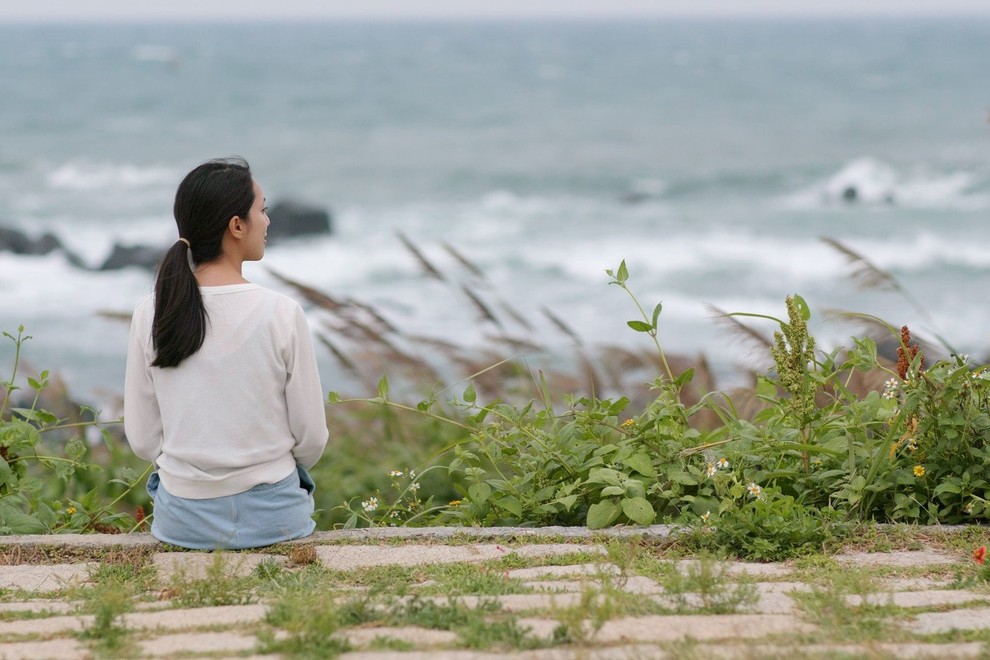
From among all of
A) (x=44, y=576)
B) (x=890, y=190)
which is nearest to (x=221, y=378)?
(x=44, y=576)

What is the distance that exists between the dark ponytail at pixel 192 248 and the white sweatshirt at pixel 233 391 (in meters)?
0.05

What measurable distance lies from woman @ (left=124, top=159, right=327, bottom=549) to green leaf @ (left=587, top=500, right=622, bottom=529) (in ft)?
2.56

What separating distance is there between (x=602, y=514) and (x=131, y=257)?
14.0m

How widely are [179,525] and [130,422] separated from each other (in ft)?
1.04

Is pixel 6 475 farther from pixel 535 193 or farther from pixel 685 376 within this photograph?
pixel 535 193

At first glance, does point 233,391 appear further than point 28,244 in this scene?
No

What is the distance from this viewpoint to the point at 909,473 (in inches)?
129

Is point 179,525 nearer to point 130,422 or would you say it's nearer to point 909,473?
point 130,422

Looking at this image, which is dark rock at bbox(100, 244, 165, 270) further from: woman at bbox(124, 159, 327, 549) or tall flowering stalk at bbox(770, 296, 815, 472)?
tall flowering stalk at bbox(770, 296, 815, 472)

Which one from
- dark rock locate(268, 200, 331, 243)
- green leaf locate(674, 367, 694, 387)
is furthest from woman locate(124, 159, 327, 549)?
dark rock locate(268, 200, 331, 243)

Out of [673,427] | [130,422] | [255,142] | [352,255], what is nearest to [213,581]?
[130,422]

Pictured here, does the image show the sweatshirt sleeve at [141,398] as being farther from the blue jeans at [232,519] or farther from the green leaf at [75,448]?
the green leaf at [75,448]

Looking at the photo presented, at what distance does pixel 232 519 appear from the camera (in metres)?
3.10

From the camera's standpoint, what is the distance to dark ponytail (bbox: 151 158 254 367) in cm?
301
